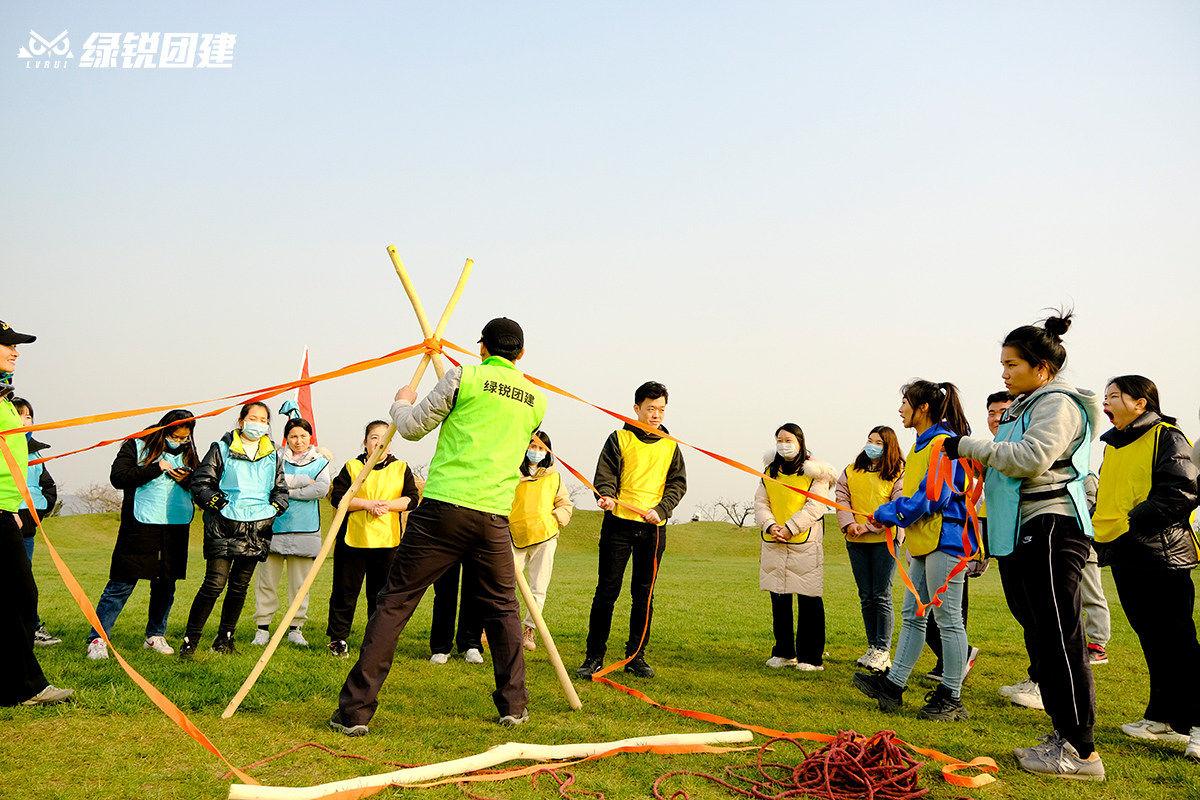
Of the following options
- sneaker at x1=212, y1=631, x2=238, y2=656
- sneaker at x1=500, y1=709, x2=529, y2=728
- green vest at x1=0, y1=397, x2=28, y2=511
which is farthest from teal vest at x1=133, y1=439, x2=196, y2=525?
sneaker at x1=500, y1=709, x2=529, y2=728

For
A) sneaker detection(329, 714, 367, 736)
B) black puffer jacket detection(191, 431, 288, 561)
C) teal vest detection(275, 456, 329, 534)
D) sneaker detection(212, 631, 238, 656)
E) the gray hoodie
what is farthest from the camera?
A: teal vest detection(275, 456, 329, 534)

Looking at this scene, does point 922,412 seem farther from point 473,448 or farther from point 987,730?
point 473,448

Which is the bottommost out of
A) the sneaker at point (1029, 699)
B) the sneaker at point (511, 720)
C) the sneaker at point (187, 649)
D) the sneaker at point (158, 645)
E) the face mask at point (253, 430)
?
the sneaker at point (158, 645)

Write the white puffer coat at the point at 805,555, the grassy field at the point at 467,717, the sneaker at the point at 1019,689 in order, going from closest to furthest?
the grassy field at the point at 467,717, the sneaker at the point at 1019,689, the white puffer coat at the point at 805,555

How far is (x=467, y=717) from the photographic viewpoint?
5281mm

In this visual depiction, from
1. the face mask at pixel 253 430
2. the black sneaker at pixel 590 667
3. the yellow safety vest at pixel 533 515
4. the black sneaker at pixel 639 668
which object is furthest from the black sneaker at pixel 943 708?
the face mask at pixel 253 430

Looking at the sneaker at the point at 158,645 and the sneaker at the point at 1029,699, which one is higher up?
the sneaker at the point at 1029,699

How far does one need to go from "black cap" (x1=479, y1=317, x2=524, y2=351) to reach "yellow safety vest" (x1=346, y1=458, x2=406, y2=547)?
9.54 ft

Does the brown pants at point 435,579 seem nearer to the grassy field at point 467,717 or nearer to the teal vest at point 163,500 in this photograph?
the grassy field at point 467,717

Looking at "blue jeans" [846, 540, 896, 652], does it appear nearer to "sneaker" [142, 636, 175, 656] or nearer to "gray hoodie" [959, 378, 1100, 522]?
"gray hoodie" [959, 378, 1100, 522]

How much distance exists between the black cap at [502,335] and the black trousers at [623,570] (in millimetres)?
2281

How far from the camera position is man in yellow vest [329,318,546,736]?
4809mm

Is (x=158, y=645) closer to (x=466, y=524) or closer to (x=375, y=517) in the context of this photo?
(x=375, y=517)

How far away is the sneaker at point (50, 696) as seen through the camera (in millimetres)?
4973
